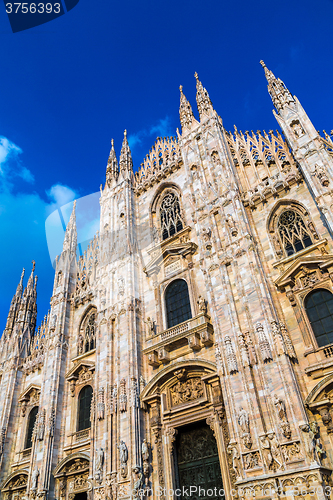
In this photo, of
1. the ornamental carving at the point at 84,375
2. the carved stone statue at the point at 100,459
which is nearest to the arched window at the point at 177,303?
the ornamental carving at the point at 84,375

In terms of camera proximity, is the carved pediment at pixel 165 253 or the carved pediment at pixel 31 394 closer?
the carved pediment at pixel 165 253

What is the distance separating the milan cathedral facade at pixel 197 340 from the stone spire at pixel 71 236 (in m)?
2.46

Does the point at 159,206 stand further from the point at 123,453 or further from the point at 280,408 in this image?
the point at 280,408

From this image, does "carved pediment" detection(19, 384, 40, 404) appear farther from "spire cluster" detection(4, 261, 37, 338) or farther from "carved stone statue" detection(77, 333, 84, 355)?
"spire cluster" detection(4, 261, 37, 338)

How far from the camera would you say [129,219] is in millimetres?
23562

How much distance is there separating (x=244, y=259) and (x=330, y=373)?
5352mm

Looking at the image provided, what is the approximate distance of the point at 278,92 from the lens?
1948 centimetres

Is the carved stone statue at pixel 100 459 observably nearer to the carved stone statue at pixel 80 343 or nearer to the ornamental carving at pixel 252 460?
the ornamental carving at pixel 252 460

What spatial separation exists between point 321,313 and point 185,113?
14.7 meters

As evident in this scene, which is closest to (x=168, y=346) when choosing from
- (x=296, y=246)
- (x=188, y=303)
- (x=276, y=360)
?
A: (x=188, y=303)

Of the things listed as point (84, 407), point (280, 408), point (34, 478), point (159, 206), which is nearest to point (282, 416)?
point (280, 408)

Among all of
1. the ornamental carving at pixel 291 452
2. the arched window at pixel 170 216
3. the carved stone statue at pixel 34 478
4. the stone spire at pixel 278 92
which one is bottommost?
the ornamental carving at pixel 291 452

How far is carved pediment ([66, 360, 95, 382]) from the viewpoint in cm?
2114

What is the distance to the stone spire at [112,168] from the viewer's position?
87.5ft
